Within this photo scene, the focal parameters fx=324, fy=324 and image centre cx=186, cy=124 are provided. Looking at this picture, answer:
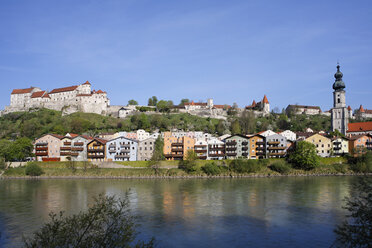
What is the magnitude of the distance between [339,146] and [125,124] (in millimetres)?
58782

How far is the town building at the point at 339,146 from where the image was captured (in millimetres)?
67500

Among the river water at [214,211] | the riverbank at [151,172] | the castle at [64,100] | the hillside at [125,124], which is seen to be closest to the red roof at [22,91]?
the castle at [64,100]

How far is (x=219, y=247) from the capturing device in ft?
66.0

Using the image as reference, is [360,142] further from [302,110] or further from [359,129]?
[302,110]

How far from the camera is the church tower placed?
281 ft

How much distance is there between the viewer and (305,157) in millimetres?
58344

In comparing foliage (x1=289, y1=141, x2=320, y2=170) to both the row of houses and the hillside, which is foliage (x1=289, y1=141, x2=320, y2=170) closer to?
the row of houses

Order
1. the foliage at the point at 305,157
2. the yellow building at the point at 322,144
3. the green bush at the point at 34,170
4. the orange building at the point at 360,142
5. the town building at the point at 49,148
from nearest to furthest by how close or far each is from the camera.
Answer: the foliage at the point at 305,157 < the green bush at the point at 34,170 < the yellow building at the point at 322,144 < the orange building at the point at 360,142 < the town building at the point at 49,148

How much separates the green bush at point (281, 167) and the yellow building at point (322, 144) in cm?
1195

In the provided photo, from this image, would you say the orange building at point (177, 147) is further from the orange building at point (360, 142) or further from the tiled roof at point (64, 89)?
the tiled roof at point (64, 89)

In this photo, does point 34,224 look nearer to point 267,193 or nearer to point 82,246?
point 82,246

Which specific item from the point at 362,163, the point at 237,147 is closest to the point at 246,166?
the point at 237,147

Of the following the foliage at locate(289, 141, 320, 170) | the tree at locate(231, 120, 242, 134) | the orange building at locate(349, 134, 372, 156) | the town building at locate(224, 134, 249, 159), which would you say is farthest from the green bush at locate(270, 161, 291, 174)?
the tree at locate(231, 120, 242, 134)

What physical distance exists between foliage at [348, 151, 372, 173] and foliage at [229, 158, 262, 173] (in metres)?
17.5
